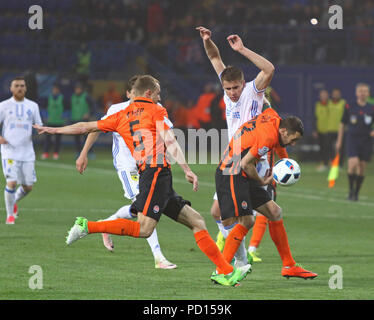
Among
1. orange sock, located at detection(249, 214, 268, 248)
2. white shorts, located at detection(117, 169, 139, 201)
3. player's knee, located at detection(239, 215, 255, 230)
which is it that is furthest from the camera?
orange sock, located at detection(249, 214, 268, 248)

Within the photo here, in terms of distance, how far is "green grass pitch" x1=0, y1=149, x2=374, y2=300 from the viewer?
29.0 ft

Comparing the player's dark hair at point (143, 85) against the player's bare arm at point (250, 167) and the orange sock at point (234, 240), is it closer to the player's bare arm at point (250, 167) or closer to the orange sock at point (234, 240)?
the player's bare arm at point (250, 167)

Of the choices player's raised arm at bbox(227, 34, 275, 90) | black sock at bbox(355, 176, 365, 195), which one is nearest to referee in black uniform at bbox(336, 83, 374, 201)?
black sock at bbox(355, 176, 365, 195)

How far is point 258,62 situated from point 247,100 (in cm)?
57

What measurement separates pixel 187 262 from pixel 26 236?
290 centimetres

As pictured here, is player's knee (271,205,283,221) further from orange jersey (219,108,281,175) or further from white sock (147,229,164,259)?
white sock (147,229,164,259)

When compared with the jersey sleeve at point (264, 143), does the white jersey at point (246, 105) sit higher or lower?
higher

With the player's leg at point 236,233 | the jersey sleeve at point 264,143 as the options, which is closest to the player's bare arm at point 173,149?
the jersey sleeve at point 264,143

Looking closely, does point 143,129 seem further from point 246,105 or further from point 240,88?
point 246,105

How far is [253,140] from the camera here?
9.32 m

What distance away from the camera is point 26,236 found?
12953 mm

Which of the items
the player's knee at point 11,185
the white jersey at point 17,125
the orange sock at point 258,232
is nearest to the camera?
the orange sock at point 258,232

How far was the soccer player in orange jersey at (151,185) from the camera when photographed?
9.11 metres

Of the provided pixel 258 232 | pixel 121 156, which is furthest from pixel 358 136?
pixel 121 156
